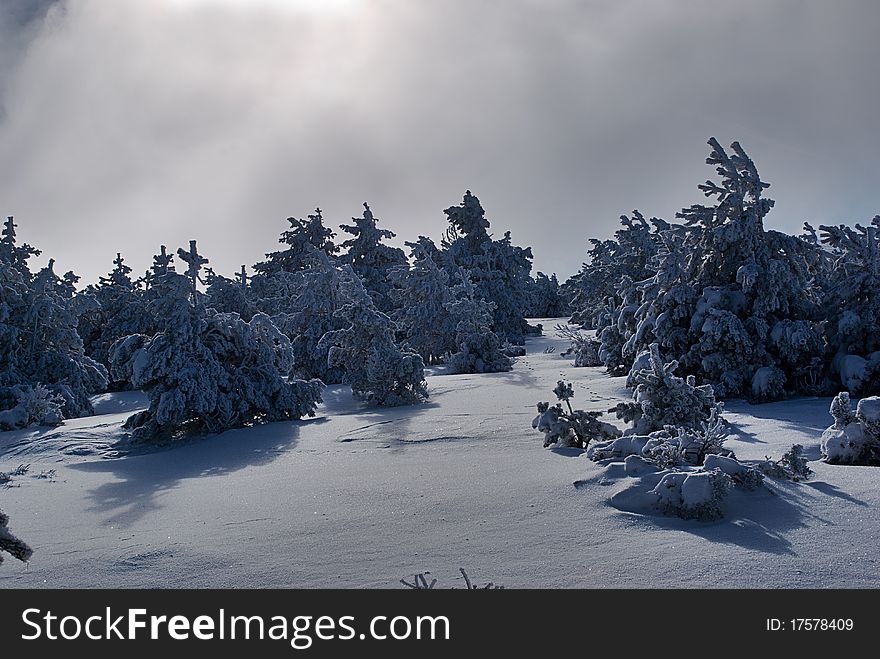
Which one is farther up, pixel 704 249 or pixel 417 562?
pixel 704 249

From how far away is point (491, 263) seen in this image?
111ft

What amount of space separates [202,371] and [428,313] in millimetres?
13611

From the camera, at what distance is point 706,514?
4480mm

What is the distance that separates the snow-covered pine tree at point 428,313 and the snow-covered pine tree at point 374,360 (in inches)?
321

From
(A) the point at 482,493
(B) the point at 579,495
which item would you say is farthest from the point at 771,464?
(A) the point at 482,493

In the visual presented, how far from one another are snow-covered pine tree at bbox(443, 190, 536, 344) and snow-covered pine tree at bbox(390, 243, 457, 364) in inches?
242

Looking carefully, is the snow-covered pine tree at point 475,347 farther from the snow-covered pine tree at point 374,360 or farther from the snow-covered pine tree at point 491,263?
the snow-covered pine tree at point 491,263

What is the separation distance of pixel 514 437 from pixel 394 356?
5618mm

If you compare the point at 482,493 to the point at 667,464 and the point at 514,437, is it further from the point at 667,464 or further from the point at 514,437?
the point at 514,437

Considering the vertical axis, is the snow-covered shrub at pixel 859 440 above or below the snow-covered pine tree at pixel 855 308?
below

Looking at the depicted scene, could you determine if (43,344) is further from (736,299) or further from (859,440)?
(859,440)

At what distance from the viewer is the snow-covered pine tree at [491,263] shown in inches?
1256

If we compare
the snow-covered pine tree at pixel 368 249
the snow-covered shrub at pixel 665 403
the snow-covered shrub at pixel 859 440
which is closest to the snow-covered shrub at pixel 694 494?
the snow-covered shrub at pixel 859 440

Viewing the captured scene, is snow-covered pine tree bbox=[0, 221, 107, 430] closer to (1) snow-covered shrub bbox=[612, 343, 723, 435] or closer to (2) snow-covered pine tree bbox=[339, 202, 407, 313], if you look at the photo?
(1) snow-covered shrub bbox=[612, 343, 723, 435]
